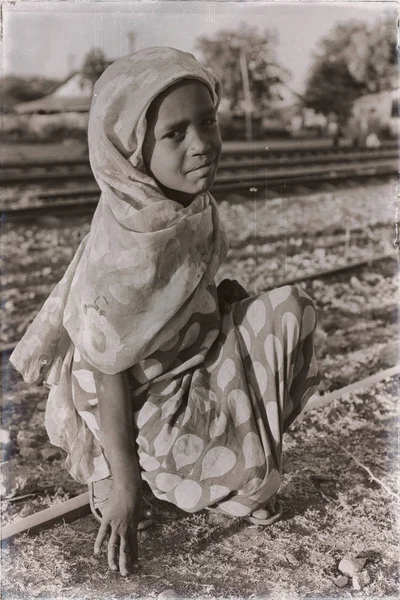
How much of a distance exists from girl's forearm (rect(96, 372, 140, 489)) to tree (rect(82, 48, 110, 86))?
2.43m

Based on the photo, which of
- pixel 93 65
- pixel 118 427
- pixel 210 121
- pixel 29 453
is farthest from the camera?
pixel 93 65

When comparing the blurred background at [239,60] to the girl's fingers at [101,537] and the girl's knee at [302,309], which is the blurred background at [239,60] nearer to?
the girl's knee at [302,309]

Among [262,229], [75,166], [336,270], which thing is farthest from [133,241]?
[75,166]

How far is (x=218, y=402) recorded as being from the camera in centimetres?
221

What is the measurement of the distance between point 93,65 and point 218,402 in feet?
9.20

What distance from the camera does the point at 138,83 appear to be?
1.87 meters

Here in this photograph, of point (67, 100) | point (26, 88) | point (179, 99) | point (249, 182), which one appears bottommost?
point (249, 182)

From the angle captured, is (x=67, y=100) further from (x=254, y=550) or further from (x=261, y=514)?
(x=254, y=550)

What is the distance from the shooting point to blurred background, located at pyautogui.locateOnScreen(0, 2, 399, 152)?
247 cm

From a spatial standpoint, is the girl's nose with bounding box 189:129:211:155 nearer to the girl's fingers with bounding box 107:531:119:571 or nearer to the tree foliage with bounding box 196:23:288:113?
the girl's fingers with bounding box 107:531:119:571

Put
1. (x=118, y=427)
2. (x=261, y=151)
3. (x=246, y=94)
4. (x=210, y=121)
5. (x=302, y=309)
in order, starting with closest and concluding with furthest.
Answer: (x=210, y=121), (x=118, y=427), (x=302, y=309), (x=246, y=94), (x=261, y=151)

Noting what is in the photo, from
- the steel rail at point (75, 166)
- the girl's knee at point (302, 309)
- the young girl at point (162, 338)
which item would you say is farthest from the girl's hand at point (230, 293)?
the steel rail at point (75, 166)

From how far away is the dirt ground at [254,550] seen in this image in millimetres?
2152

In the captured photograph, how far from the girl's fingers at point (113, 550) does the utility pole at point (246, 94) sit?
487 cm
